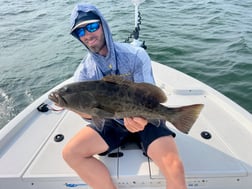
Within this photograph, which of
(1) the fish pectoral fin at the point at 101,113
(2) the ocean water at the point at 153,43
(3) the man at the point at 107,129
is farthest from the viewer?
(2) the ocean water at the point at 153,43

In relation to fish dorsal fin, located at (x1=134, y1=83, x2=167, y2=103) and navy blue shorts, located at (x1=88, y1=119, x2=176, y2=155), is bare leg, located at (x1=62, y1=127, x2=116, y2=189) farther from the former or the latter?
fish dorsal fin, located at (x1=134, y1=83, x2=167, y2=103)

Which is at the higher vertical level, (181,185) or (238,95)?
(181,185)

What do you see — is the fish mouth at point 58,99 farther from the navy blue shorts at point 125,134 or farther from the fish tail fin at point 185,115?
the fish tail fin at point 185,115

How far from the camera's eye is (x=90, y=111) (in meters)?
2.37

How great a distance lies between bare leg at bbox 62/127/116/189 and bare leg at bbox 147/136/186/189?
17.5 inches

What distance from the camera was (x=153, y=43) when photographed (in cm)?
827

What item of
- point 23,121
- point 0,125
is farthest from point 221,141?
point 0,125

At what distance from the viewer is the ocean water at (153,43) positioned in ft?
21.3

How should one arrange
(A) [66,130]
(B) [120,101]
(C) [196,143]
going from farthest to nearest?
(A) [66,130]
(C) [196,143]
(B) [120,101]

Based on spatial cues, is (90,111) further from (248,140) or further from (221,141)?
(248,140)

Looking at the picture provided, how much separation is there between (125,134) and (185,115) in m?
0.77

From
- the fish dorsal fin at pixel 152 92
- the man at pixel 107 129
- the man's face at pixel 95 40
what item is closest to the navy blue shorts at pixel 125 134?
the man at pixel 107 129

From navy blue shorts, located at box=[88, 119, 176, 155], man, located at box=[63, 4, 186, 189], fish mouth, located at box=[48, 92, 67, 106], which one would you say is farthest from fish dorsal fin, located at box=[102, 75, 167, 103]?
navy blue shorts, located at box=[88, 119, 176, 155]

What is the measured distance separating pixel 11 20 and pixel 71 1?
2651 mm
